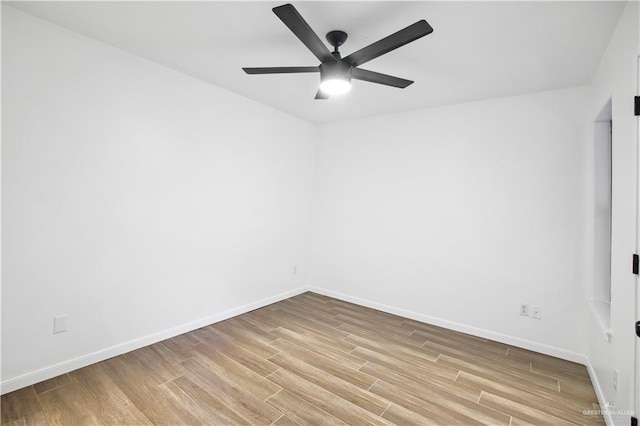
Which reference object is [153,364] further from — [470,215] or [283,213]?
[470,215]

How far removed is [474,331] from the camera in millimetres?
3299

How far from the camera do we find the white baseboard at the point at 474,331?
283cm

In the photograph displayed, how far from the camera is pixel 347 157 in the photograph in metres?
4.31

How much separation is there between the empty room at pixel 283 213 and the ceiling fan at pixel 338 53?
0.06 ft

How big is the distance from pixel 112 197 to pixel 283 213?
2.08m

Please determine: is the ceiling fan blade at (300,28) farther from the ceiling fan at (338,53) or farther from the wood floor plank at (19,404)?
the wood floor plank at (19,404)

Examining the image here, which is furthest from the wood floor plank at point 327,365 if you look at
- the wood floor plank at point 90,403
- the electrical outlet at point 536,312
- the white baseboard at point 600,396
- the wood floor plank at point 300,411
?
the electrical outlet at point 536,312

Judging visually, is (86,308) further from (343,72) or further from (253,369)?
(343,72)

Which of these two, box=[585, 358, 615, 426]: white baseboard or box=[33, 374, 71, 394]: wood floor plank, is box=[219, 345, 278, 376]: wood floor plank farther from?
box=[585, 358, 615, 426]: white baseboard

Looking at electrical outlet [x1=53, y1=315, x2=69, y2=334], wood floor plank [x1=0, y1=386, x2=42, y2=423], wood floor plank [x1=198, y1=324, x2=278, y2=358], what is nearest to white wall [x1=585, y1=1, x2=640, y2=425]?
wood floor plank [x1=198, y1=324, x2=278, y2=358]

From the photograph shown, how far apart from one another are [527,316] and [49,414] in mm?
3925

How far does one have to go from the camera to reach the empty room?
1938mm

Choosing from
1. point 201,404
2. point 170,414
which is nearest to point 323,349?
point 201,404

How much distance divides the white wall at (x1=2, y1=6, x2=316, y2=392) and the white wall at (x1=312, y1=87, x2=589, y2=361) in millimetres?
1335
